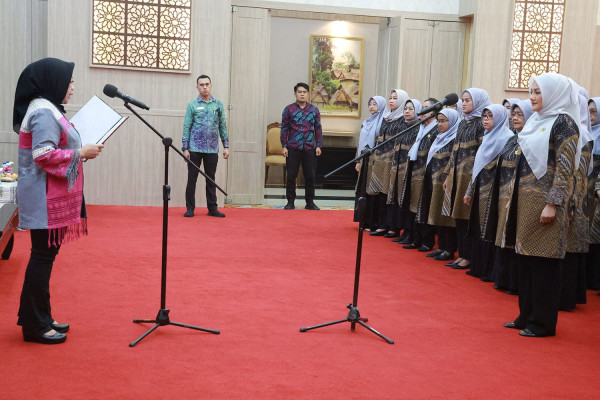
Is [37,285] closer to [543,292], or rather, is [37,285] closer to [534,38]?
[543,292]

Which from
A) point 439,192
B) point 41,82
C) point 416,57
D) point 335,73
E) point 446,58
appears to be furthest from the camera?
point 335,73

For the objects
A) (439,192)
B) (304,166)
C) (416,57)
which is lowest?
(304,166)

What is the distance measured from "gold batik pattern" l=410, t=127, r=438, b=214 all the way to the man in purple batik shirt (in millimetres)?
2698

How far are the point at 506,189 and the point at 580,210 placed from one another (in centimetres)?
45

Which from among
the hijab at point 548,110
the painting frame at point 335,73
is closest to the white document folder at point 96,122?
the hijab at point 548,110

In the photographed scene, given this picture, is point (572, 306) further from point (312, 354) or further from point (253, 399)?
point (253, 399)

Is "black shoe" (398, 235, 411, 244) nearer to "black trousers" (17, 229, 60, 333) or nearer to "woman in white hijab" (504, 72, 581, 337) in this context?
"woman in white hijab" (504, 72, 581, 337)

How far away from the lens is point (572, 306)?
4.29 m

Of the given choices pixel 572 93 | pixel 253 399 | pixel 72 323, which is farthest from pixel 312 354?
pixel 572 93

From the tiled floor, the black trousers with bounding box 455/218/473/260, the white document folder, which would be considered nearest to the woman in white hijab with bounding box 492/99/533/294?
the black trousers with bounding box 455/218/473/260

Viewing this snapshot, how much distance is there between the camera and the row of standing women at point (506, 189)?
3.60 metres

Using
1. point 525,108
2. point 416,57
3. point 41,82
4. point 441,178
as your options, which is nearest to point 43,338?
point 41,82

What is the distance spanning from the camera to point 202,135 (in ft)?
25.3

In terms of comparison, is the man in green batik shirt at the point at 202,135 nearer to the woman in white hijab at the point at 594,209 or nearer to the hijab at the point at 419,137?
the hijab at the point at 419,137
